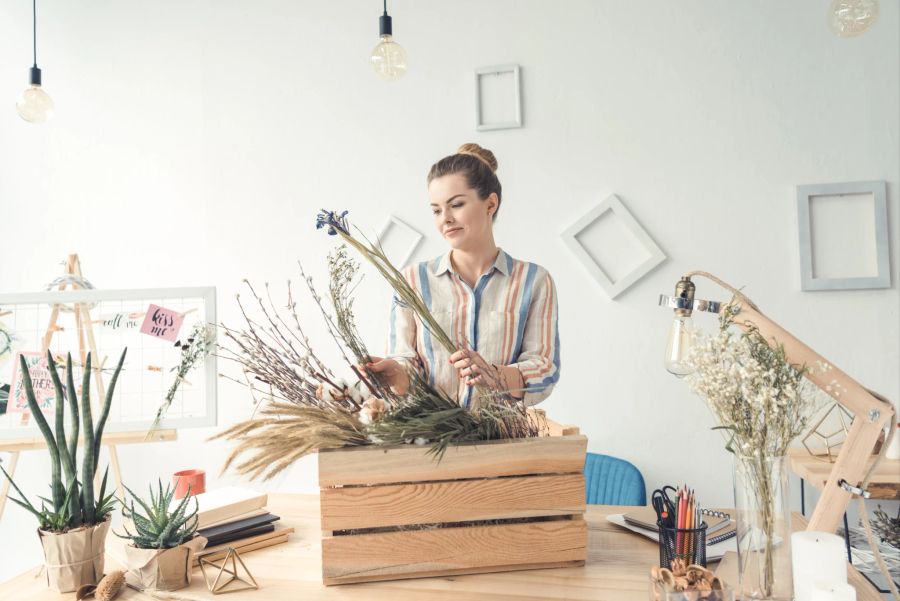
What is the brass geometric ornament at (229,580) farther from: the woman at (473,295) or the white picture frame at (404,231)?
the white picture frame at (404,231)

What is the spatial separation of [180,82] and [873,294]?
323 centimetres

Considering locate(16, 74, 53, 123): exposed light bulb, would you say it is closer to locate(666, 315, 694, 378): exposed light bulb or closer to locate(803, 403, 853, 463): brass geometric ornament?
locate(666, 315, 694, 378): exposed light bulb

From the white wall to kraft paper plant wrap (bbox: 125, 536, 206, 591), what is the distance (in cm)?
190

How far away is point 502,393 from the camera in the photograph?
3.88ft

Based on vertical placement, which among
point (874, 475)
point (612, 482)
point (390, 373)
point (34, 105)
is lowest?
point (612, 482)

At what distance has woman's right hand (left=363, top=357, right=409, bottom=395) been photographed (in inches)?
50.9

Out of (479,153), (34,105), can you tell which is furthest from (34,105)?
(479,153)

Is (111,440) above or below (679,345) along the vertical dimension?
below

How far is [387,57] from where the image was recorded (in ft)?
7.52

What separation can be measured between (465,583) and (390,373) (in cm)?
42

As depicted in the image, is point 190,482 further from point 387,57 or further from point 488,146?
point 488,146

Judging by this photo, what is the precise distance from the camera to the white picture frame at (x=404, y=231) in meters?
2.95

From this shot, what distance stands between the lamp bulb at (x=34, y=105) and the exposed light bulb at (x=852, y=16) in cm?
278

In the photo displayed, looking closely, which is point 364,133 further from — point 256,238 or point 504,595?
point 504,595
